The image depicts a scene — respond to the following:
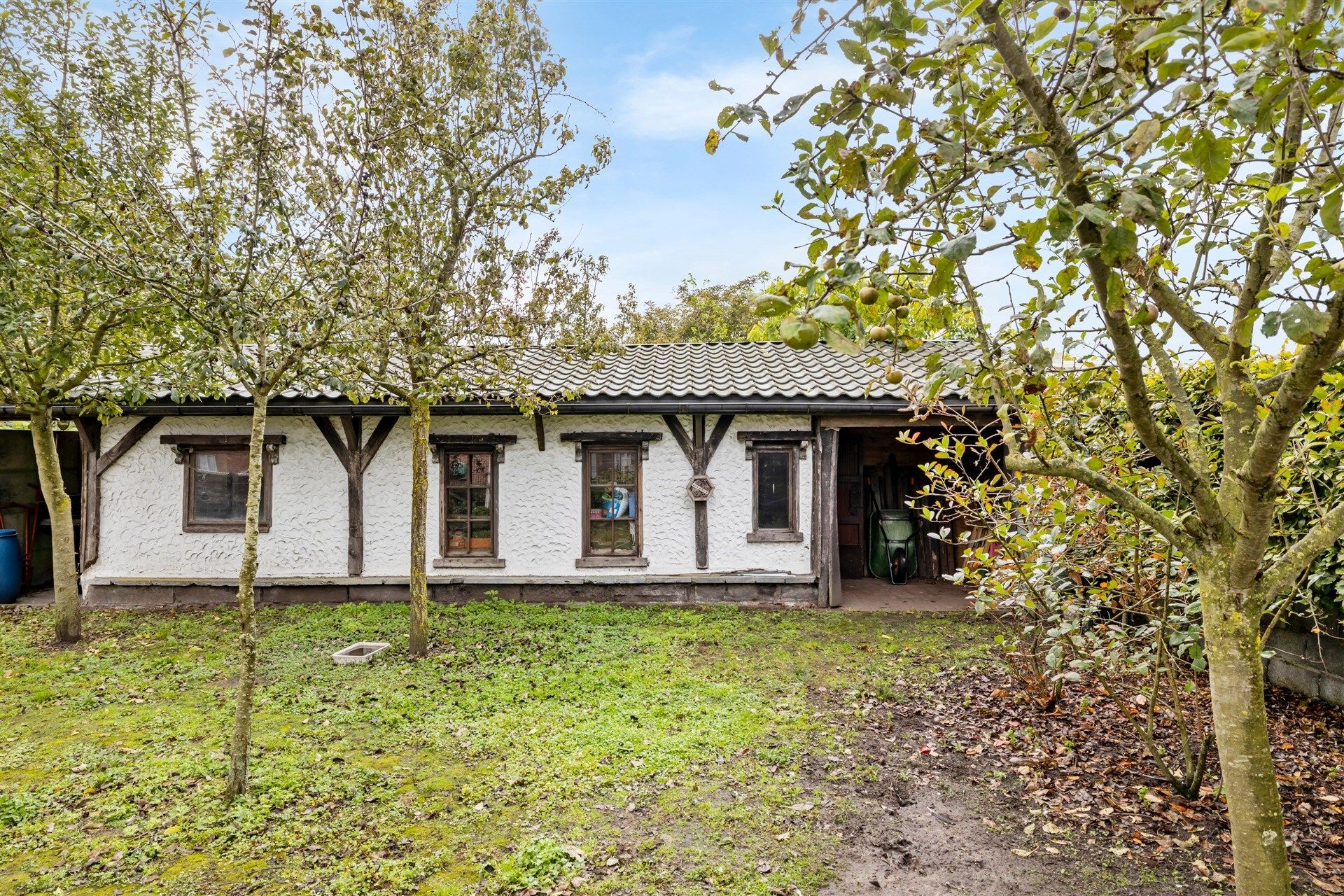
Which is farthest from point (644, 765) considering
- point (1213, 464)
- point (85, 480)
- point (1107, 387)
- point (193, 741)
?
point (85, 480)

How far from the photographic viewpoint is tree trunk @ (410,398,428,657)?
18.7 feet

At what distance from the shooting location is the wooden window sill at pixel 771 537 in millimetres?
7777

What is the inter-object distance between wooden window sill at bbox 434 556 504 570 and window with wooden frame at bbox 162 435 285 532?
6.85 ft

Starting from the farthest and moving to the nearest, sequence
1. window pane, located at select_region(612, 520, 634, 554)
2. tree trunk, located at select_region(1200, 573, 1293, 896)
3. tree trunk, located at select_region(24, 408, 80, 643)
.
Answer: window pane, located at select_region(612, 520, 634, 554), tree trunk, located at select_region(24, 408, 80, 643), tree trunk, located at select_region(1200, 573, 1293, 896)

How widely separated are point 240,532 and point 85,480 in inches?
74.9

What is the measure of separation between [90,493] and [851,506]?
9.95 meters

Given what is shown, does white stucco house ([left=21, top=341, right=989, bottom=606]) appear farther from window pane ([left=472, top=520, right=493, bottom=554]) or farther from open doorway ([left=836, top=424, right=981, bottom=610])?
open doorway ([left=836, top=424, right=981, bottom=610])

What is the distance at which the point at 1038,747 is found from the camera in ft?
13.0

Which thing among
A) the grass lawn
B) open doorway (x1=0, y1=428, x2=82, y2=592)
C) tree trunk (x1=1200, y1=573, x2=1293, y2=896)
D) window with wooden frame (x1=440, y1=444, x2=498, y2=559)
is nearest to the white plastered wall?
window with wooden frame (x1=440, y1=444, x2=498, y2=559)

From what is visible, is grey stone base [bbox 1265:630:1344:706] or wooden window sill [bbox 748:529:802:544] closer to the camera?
grey stone base [bbox 1265:630:1344:706]

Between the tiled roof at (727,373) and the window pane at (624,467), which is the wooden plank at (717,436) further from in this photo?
the window pane at (624,467)

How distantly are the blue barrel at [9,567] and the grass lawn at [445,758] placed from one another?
169 centimetres

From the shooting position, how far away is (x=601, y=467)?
A: 314 inches

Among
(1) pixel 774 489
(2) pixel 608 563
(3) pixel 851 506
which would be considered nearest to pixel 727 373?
(1) pixel 774 489
